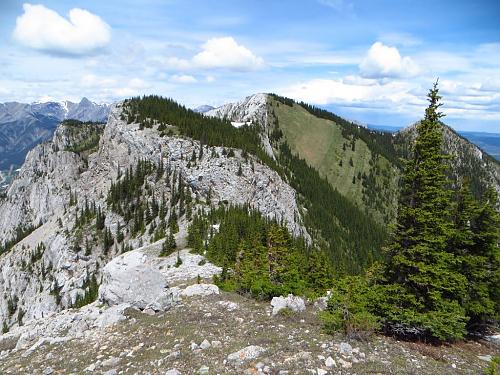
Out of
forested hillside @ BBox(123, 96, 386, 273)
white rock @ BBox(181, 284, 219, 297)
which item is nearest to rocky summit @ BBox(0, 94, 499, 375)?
white rock @ BBox(181, 284, 219, 297)

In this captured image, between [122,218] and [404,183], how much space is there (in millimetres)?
85317

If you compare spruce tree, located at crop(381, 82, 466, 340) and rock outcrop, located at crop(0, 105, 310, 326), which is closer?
spruce tree, located at crop(381, 82, 466, 340)

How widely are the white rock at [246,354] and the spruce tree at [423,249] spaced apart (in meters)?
7.64

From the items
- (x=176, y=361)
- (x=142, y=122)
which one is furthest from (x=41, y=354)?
(x=142, y=122)

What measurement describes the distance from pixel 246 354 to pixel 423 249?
36.2ft

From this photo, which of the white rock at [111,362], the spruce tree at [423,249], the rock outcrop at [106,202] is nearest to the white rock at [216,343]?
the white rock at [111,362]

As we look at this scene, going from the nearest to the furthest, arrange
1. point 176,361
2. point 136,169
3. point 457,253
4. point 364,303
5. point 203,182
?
point 176,361 < point 364,303 < point 457,253 < point 203,182 < point 136,169

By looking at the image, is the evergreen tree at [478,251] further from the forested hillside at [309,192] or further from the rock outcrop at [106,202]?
the forested hillside at [309,192]

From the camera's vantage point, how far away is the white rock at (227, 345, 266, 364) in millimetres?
16672

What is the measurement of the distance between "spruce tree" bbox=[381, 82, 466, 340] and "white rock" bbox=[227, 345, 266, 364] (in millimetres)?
7644

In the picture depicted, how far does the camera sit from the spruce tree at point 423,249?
20.5m

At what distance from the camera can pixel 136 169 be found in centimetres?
10800

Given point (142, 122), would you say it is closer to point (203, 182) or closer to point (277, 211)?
point (203, 182)

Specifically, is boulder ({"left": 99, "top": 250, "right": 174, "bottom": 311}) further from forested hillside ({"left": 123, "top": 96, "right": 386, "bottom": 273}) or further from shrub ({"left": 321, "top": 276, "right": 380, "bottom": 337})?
forested hillside ({"left": 123, "top": 96, "right": 386, "bottom": 273})
